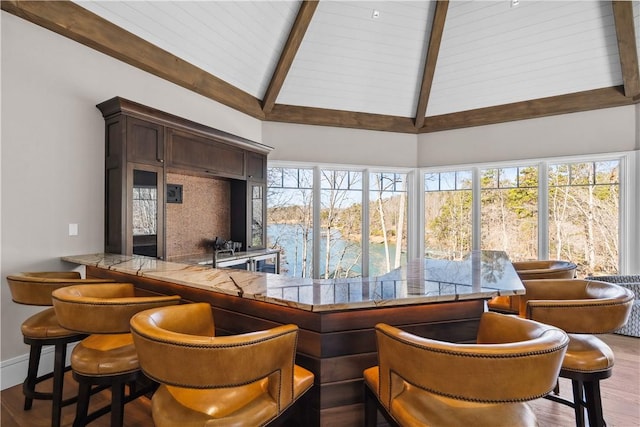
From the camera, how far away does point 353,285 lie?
5.94ft

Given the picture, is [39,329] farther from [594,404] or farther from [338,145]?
[338,145]

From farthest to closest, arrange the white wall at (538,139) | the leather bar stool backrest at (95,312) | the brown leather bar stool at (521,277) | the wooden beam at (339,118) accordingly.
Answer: the wooden beam at (339,118), the white wall at (538,139), the brown leather bar stool at (521,277), the leather bar stool backrest at (95,312)

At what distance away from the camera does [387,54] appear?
5125mm

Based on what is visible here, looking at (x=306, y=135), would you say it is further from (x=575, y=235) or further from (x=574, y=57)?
(x=575, y=235)

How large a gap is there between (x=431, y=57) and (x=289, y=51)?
2.17 metres

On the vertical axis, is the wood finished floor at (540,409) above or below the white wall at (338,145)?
below

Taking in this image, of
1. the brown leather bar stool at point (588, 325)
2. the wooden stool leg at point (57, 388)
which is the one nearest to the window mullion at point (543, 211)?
the brown leather bar stool at point (588, 325)

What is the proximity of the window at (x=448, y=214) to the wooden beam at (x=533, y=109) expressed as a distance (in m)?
0.85

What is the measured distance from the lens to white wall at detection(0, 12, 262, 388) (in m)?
2.70

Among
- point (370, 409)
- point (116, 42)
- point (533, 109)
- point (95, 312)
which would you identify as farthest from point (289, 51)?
point (370, 409)

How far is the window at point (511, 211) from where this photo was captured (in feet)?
17.3

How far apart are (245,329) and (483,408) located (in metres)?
1.16

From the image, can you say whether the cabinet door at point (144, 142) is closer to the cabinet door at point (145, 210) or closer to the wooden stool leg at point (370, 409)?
the cabinet door at point (145, 210)

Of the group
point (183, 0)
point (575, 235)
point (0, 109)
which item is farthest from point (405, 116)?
point (0, 109)
